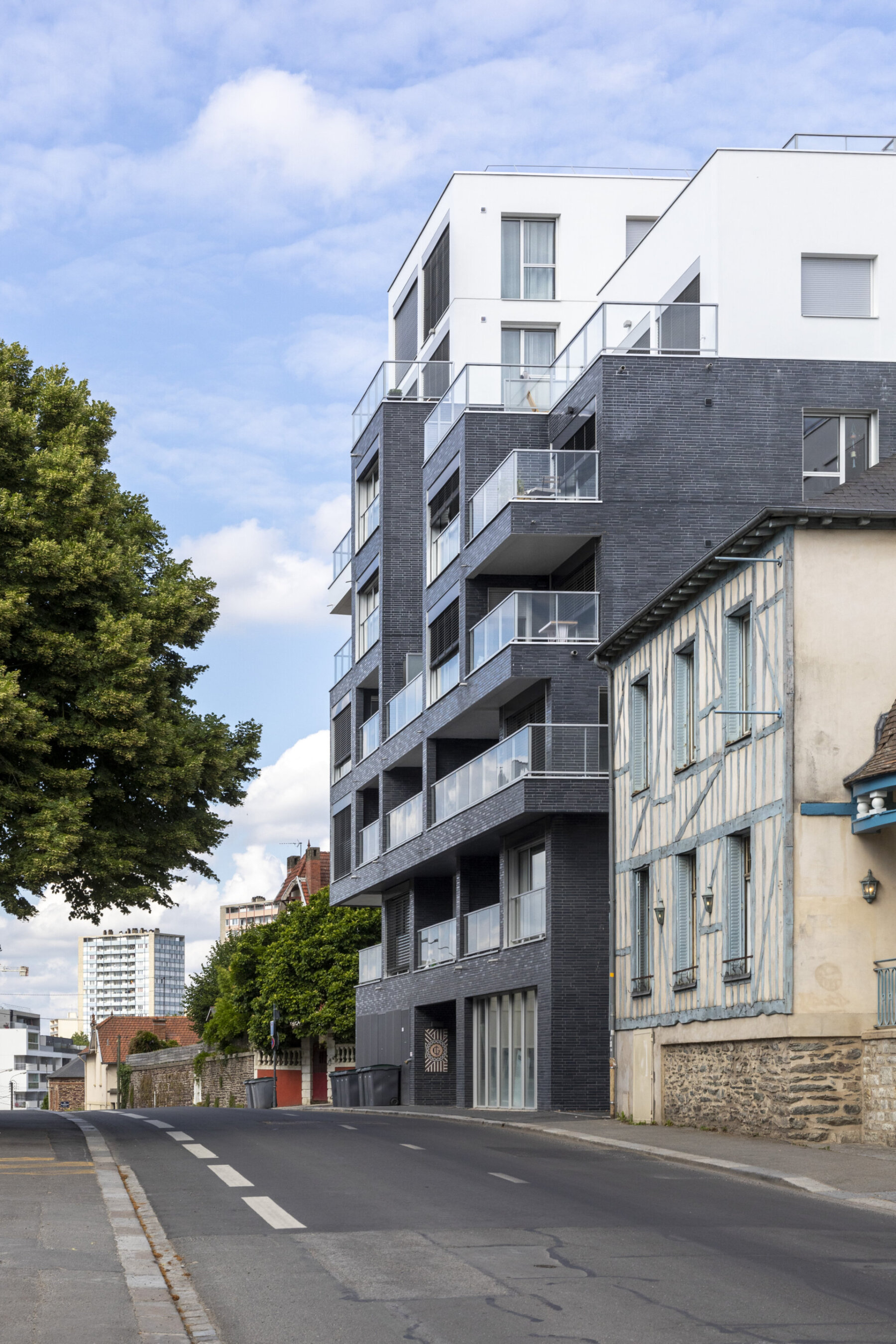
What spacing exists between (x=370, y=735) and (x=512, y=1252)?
3536cm

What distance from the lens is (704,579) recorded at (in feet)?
79.6

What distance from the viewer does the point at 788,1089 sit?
20.9m

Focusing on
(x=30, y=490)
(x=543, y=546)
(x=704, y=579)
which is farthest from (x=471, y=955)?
(x=30, y=490)

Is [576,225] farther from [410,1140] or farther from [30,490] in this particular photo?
[410,1140]

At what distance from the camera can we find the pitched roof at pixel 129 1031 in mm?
118000

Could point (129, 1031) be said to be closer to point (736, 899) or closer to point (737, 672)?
point (736, 899)

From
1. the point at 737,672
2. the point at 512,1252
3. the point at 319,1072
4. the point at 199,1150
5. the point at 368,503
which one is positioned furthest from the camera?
the point at 319,1072

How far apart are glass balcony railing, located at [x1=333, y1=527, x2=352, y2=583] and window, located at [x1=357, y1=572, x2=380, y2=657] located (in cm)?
144

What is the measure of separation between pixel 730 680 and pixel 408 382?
2360cm

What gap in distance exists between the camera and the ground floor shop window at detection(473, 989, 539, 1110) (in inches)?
1339

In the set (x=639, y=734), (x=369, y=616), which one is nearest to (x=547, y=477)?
(x=639, y=734)

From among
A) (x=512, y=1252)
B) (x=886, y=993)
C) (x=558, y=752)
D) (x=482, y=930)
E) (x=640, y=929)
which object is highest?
(x=558, y=752)

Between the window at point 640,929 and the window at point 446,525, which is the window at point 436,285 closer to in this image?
the window at point 446,525

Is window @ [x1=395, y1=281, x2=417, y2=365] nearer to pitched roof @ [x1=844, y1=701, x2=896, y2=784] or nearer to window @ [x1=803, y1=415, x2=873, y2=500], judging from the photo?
window @ [x1=803, y1=415, x2=873, y2=500]
